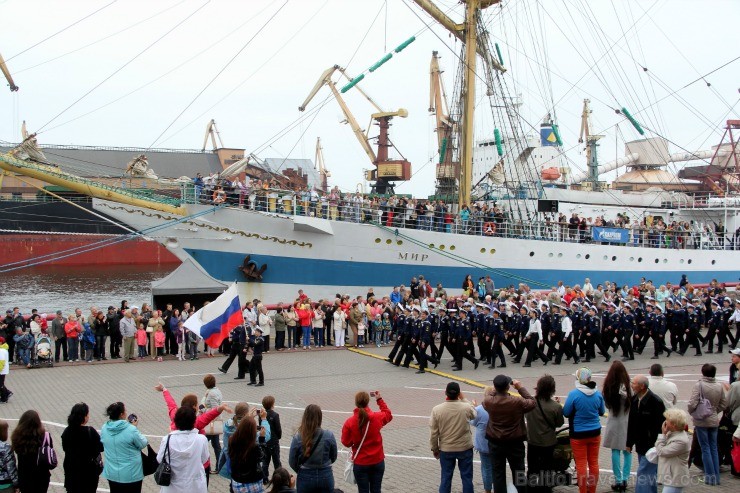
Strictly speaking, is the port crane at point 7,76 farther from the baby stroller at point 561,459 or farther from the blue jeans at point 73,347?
the baby stroller at point 561,459

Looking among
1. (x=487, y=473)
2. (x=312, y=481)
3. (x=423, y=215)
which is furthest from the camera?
(x=423, y=215)

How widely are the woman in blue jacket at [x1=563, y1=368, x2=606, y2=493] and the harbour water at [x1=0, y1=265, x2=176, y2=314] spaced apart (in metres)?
28.8

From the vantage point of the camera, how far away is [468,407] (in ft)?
21.5

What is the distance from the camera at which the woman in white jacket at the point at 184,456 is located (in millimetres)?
5527

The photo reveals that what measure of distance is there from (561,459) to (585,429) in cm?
40

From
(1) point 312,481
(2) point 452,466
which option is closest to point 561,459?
(2) point 452,466

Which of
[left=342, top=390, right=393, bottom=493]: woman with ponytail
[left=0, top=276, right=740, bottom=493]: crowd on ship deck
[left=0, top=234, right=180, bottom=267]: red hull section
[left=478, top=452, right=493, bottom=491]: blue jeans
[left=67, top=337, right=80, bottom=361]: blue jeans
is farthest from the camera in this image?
[left=0, top=234, right=180, bottom=267]: red hull section

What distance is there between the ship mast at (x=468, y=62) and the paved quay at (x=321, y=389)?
37.1 feet

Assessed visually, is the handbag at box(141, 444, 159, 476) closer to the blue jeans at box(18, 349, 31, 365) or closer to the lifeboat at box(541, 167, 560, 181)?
the blue jeans at box(18, 349, 31, 365)

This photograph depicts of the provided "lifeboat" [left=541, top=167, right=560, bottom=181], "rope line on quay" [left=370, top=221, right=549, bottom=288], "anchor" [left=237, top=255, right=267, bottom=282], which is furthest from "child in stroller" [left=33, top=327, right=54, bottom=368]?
"lifeboat" [left=541, top=167, right=560, bottom=181]

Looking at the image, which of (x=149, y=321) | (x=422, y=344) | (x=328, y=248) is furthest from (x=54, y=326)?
(x=328, y=248)

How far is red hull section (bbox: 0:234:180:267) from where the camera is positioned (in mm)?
48625

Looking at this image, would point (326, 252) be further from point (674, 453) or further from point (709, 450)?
point (674, 453)

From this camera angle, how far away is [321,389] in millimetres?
12609
